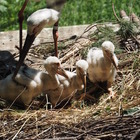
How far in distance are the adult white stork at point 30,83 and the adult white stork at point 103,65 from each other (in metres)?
0.39

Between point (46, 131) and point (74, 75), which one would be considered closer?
point (46, 131)

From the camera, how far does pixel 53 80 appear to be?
6.52 meters

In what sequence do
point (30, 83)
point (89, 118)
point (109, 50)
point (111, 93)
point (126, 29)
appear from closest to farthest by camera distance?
point (89, 118)
point (30, 83)
point (109, 50)
point (111, 93)
point (126, 29)

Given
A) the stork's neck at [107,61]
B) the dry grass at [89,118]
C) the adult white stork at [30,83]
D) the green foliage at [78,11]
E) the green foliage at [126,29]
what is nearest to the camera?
the dry grass at [89,118]

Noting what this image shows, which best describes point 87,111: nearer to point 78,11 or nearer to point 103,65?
point 103,65

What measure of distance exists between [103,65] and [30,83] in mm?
872

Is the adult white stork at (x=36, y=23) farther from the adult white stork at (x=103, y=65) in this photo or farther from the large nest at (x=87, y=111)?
the adult white stork at (x=103, y=65)

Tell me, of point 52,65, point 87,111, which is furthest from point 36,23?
point 87,111

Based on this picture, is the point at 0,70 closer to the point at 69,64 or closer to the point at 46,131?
the point at 69,64

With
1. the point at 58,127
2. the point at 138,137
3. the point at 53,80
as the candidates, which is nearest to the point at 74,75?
the point at 53,80

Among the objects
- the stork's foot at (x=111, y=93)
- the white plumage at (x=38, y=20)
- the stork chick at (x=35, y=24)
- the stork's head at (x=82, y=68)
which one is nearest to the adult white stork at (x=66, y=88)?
the stork's head at (x=82, y=68)

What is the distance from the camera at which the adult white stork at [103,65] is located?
6559 mm

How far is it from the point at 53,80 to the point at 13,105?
0.53 meters

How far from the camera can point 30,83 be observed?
20.9ft
